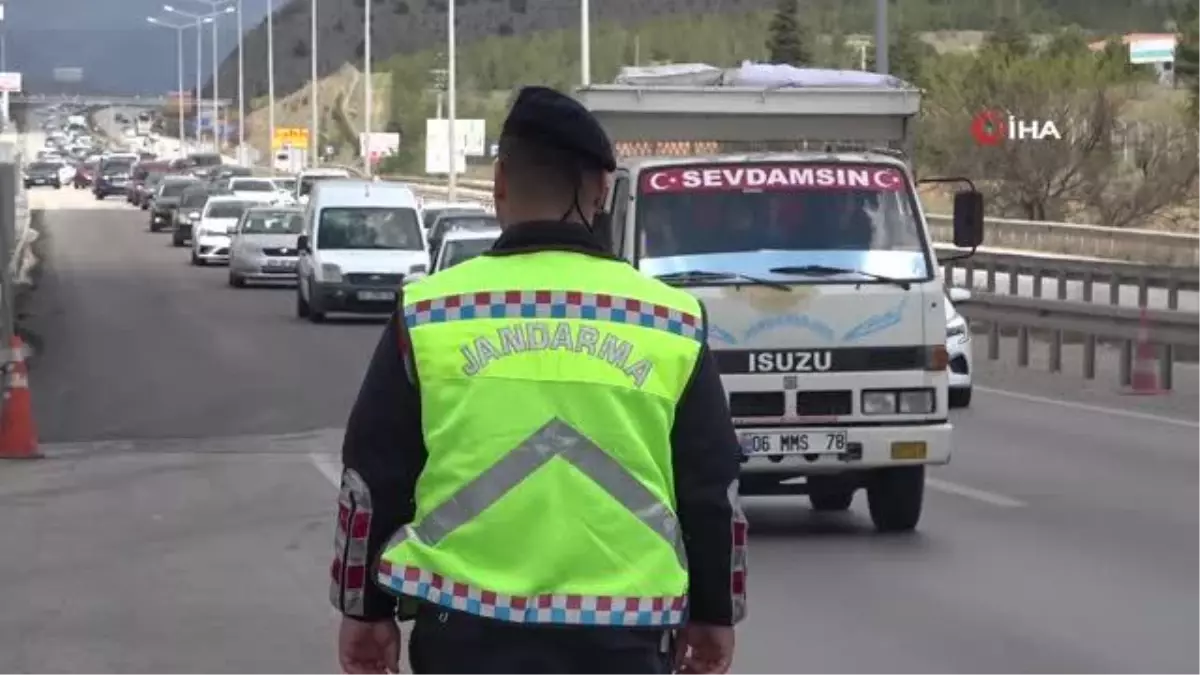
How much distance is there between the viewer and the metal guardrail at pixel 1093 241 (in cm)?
4522

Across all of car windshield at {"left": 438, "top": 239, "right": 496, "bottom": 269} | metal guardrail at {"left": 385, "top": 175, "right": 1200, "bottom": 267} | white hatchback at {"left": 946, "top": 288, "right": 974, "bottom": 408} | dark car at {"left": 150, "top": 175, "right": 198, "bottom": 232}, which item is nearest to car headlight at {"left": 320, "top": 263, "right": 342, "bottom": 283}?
car windshield at {"left": 438, "top": 239, "right": 496, "bottom": 269}

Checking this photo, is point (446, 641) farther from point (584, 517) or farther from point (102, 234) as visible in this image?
point (102, 234)

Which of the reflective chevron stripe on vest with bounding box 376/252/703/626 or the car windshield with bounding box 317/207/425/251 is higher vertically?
the reflective chevron stripe on vest with bounding box 376/252/703/626

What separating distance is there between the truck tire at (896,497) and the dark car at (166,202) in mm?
58939

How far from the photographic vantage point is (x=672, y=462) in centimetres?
428

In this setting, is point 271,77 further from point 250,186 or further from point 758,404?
point 758,404

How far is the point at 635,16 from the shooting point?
534ft

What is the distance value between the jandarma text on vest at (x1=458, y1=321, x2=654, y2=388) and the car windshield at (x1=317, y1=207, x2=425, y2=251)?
104 feet

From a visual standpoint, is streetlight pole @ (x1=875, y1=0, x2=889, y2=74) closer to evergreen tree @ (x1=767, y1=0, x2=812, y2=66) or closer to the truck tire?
the truck tire

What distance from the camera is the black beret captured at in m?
4.38

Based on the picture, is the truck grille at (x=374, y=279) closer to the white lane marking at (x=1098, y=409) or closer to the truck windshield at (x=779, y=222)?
the white lane marking at (x=1098, y=409)

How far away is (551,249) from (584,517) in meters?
0.50

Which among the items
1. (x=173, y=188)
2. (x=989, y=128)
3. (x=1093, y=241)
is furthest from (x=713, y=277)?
(x=173, y=188)

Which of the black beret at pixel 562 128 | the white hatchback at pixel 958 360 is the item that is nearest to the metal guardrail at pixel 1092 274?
the white hatchback at pixel 958 360
